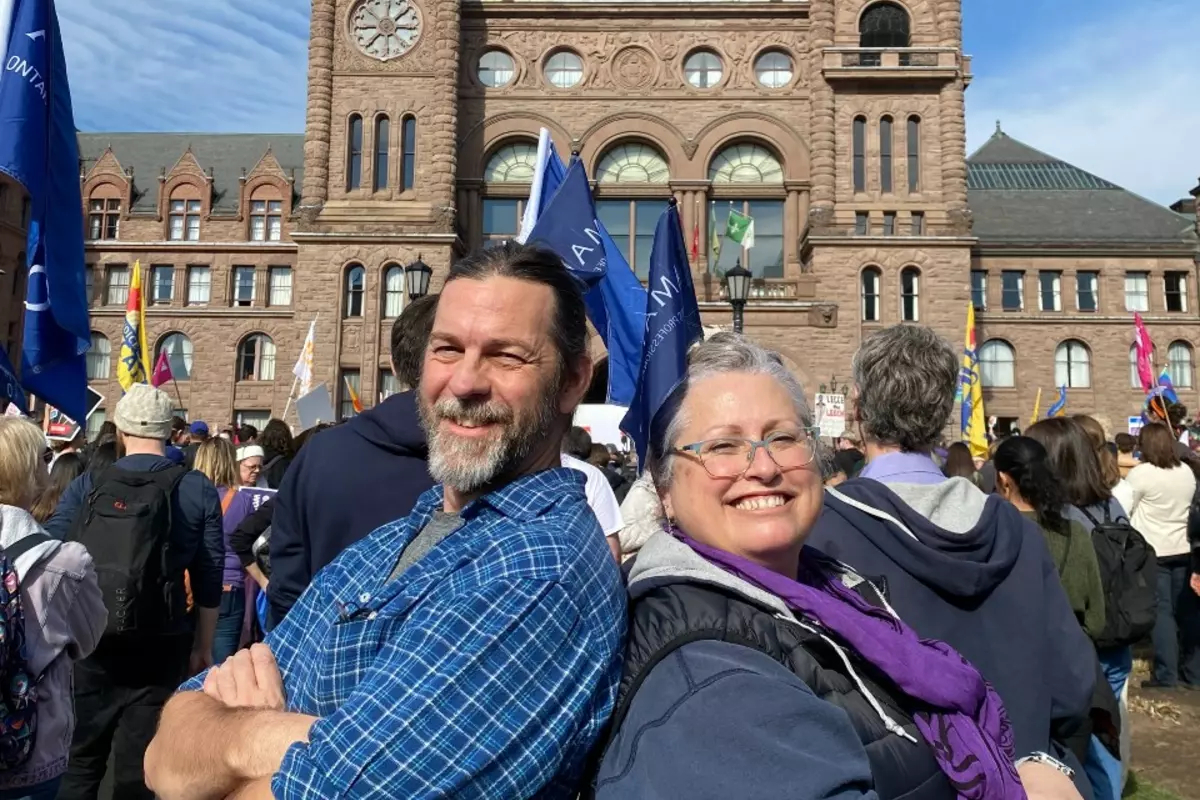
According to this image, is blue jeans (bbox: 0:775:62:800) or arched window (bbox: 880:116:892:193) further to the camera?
arched window (bbox: 880:116:892:193)

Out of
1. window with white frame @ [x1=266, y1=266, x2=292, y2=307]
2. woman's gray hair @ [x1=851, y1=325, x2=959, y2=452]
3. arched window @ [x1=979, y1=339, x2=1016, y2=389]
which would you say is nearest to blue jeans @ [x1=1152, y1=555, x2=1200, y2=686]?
woman's gray hair @ [x1=851, y1=325, x2=959, y2=452]

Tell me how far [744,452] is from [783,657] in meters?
0.53

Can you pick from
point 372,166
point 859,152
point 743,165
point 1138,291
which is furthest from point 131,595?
point 1138,291

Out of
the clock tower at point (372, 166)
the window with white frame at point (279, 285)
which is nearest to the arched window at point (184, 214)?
the window with white frame at point (279, 285)

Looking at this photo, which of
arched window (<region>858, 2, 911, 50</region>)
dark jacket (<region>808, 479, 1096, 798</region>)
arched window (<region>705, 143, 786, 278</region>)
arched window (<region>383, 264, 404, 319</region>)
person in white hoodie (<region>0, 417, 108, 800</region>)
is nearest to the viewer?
dark jacket (<region>808, 479, 1096, 798</region>)

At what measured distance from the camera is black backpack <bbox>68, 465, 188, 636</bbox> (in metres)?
4.28

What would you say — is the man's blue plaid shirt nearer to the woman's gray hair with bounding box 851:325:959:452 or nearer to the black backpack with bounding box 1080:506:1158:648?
the woman's gray hair with bounding box 851:325:959:452

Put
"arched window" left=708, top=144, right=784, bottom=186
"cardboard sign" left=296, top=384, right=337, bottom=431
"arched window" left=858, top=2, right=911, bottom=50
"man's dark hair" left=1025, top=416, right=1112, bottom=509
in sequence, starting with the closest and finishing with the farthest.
Answer: 1. "man's dark hair" left=1025, top=416, right=1112, bottom=509
2. "cardboard sign" left=296, top=384, right=337, bottom=431
3. "arched window" left=858, top=2, right=911, bottom=50
4. "arched window" left=708, top=144, right=784, bottom=186

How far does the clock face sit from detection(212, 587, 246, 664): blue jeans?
27.6 m

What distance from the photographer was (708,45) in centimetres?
3175

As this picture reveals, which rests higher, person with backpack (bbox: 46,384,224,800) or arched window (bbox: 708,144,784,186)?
arched window (bbox: 708,144,784,186)

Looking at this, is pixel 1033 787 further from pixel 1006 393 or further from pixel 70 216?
pixel 1006 393

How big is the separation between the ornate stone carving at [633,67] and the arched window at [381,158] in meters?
8.23

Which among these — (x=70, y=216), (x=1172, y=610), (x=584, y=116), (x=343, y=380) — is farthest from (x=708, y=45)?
(x=70, y=216)
